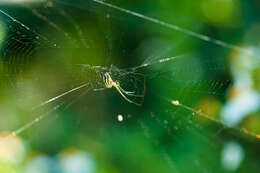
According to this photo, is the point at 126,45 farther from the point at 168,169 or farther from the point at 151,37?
the point at 168,169

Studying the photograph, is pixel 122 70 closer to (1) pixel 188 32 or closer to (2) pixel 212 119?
(1) pixel 188 32

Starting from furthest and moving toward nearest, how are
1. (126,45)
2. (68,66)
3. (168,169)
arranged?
(68,66), (126,45), (168,169)

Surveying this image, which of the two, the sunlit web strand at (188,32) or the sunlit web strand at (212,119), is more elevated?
the sunlit web strand at (188,32)

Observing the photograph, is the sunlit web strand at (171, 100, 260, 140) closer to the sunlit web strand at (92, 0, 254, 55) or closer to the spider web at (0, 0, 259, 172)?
the spider web at (0, 0, 259, 172)

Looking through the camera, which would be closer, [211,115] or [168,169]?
[168,169]

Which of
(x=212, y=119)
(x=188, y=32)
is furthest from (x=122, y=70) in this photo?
(x=212, y=119)

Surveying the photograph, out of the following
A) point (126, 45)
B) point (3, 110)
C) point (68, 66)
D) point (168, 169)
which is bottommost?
point (168, 169)

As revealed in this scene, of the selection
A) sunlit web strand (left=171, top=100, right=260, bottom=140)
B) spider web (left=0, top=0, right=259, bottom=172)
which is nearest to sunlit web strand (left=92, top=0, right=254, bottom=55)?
spider web (left=0, top=0, right=259, bottom=172)

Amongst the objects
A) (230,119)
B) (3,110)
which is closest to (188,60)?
(230,119)

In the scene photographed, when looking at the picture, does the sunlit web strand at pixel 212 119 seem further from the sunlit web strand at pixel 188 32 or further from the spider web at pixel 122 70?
the sunlit web strand at pixel 188 32

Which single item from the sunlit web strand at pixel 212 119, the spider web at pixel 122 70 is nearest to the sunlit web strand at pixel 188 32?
the spider web at pixel 122 70
